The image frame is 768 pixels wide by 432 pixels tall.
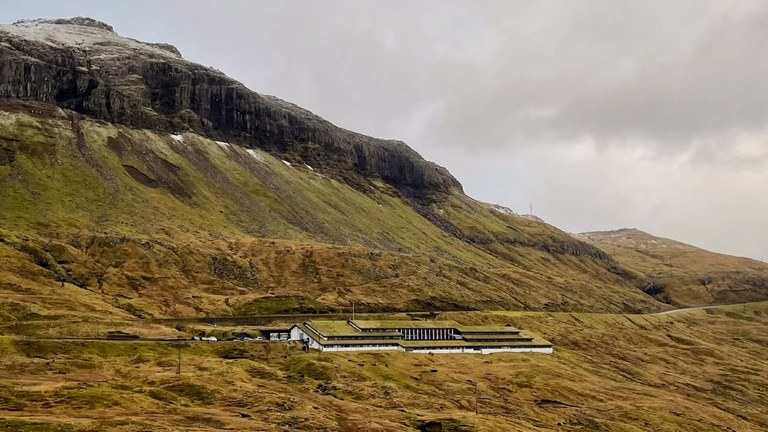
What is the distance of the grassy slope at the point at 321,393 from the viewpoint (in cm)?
8988

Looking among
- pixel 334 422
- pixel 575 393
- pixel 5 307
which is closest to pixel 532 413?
pixel 575 393

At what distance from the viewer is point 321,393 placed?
12038 centimetres

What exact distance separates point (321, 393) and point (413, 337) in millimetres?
56939

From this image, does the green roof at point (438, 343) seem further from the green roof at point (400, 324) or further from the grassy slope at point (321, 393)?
the green roof at point (400, 324)

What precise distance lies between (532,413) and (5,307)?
11061 centimetres

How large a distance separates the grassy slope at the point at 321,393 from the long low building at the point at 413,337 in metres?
4.59

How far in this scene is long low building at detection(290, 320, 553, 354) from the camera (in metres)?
154

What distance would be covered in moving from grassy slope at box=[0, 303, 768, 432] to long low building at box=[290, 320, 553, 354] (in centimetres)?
459

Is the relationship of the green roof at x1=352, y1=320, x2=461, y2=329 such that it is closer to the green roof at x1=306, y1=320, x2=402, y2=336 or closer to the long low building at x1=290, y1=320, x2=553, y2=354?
the long low building at x1=290, y1=320, x2=553, y2=354

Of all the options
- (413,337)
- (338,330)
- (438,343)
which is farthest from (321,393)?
(413,337)

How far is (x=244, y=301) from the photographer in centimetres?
18975

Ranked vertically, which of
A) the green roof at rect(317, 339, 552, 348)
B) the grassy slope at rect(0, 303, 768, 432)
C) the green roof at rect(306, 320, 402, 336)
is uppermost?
the green roof at rect(306, 320, 402, 336)

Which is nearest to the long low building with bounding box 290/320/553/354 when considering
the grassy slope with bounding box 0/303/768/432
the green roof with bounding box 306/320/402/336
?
the green roof with bounding box 306/320/402/336

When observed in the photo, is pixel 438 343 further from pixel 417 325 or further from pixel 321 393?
pixel 321 393
